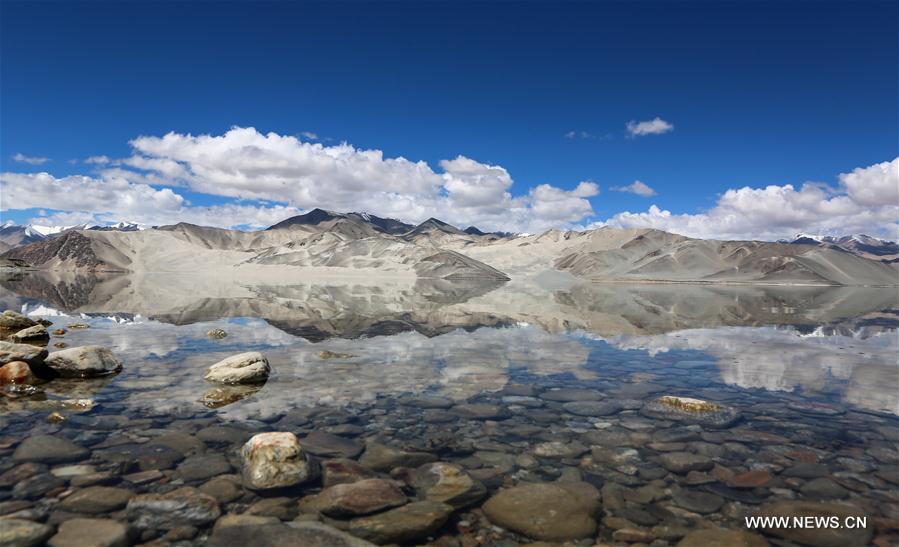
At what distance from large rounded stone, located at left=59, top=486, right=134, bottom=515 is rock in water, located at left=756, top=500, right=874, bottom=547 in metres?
9.32

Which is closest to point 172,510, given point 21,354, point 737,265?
point 21,354

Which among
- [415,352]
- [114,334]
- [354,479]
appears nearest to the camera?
[354,479]

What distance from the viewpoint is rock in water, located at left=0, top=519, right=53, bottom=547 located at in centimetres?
610

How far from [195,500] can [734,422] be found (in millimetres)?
11262

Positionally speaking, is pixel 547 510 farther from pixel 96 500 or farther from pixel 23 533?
pixel 23 533

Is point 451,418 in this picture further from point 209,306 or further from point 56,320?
point 209,306

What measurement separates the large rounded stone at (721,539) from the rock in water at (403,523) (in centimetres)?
330

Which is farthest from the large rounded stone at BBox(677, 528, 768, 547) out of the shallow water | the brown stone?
the brown stone

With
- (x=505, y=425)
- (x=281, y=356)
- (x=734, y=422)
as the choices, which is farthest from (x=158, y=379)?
(x=734, y=422)

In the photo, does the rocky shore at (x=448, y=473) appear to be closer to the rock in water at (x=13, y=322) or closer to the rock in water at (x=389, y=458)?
the rock in water at (x=389, y=458)

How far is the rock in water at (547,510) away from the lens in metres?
6.93

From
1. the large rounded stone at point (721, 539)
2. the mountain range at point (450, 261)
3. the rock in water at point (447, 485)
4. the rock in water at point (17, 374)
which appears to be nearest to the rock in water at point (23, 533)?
the rock in water at point (447, 485)

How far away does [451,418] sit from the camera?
38.1ft

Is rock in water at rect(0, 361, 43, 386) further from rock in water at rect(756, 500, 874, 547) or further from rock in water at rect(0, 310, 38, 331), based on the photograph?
rock in water at rect(756, 500, 874, 547)
